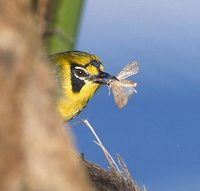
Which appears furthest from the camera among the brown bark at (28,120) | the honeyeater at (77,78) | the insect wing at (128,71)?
the honeyeater at (77,78)

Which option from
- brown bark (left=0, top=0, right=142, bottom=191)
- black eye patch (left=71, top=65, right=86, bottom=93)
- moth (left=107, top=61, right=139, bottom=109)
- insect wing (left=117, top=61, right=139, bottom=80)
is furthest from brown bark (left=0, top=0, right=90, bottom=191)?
black eye patch (left=71, top=65, right=86, bottom=93)

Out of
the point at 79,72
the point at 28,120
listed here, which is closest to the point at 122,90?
the point at 79,72

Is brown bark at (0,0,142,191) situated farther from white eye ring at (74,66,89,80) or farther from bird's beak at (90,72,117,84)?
white eye ring at (74,66,89,80)

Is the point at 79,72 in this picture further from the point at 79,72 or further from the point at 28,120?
the point at 28,120

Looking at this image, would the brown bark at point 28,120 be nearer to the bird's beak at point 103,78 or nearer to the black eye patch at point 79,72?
the bird's beak at point 103,78

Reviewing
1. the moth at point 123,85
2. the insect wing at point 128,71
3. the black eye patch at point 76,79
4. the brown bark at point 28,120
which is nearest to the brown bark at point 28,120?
the brown bark at point 28,120

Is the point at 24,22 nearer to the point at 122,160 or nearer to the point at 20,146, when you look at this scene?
the point at 20,146
